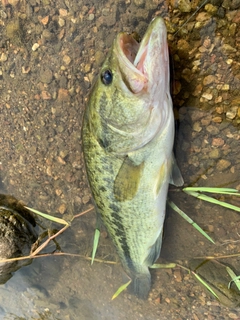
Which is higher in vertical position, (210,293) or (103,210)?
(103,210)

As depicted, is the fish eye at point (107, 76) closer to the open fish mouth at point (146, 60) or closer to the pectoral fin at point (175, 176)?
the open fish mouth at point (146, 60)

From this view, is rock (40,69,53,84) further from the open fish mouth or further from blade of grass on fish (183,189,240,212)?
blade of grass on fish (183,189,240,212)

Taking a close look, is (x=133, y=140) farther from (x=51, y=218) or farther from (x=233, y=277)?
(x=233, y=277)

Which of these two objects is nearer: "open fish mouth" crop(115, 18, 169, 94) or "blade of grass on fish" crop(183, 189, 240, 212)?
"open fish mouth" crop(115, 18, 169, 94)

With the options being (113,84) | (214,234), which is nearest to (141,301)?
(214,234)

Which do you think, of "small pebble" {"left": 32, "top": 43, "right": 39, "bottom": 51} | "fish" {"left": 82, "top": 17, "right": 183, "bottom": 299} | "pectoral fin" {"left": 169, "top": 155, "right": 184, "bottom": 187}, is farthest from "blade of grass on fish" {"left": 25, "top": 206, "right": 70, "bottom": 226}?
"small pebble" {"left": 32, "top": 43, "right": 39, "bottom": 51}

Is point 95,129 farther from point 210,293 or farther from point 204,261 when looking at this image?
point 210,293

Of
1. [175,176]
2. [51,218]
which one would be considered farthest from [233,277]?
[51,218]
